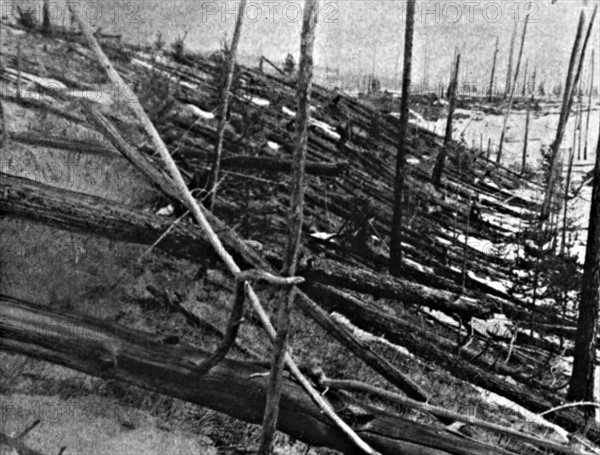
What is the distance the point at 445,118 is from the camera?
8.09ft

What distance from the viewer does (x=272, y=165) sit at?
2.36 meters

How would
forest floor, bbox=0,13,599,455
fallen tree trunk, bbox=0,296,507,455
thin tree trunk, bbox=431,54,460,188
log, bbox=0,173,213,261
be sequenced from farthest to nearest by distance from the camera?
thin tree trunk, bbox=431,54,460,188, forest floor, bbox=0,13,599,455, log, bbox=0,173,213,261, fallen tree trunk, bbox=0,296,507,455

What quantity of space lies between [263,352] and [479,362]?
2.92 ft

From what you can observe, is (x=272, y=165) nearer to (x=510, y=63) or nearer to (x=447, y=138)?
(x=447, y=138)

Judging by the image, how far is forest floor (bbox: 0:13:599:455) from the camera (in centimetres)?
232

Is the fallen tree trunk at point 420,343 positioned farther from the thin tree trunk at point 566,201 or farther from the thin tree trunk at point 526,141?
the thin tree trunk at point 526,141

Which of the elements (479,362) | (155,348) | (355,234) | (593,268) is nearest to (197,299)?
(155,348)

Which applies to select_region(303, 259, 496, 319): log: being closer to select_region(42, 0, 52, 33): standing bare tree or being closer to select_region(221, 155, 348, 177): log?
select_region(221, 155, 348, 177): log

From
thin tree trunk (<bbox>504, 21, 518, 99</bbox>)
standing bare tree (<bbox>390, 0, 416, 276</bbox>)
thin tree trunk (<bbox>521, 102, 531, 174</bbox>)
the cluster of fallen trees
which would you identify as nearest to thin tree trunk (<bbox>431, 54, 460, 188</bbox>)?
standing bare tree (<bbox>390, 0, 416, 276</bbox>)

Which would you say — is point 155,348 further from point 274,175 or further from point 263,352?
point 274,175

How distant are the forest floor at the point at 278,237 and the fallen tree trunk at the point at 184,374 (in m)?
0.32

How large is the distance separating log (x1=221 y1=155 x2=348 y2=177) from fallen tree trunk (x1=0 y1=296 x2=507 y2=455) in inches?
30.8

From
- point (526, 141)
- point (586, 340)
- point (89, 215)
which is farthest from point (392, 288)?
point (89, 215)

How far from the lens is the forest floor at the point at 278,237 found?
232cm
